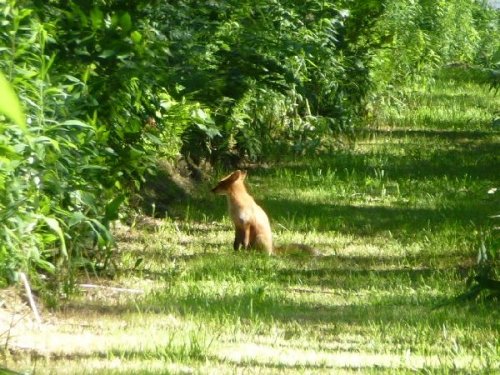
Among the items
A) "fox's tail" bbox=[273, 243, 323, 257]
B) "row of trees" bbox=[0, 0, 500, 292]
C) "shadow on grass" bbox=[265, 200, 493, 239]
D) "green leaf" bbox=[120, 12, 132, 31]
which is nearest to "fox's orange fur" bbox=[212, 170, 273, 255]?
"fox's tail" bbox=[273, 243, 323, 257]

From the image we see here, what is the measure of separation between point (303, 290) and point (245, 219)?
63.0 inches

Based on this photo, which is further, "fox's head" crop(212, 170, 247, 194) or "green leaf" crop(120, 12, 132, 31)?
"fox's head" crop(212, 170, 247, 194)

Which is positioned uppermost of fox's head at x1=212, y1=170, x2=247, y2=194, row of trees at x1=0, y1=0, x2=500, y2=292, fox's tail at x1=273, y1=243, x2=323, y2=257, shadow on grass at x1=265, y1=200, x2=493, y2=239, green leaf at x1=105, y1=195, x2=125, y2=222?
row of trees at x1=0, y1=0, x2=500, y2=292

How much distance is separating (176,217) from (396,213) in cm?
246

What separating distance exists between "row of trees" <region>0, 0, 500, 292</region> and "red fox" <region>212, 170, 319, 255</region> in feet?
2.08

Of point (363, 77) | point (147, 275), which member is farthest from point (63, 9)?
point (363, 77)

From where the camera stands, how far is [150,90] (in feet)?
25.7

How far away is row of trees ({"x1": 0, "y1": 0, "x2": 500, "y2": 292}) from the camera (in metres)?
5.56

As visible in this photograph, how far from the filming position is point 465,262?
922 centimetres

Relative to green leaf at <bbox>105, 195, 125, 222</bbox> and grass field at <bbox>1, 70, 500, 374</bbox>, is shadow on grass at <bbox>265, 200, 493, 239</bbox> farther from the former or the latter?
green leaf at <bbox>105, 195, 125, 222</bbox>

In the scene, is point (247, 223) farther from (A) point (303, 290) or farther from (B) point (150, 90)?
(B) point (150, 90)

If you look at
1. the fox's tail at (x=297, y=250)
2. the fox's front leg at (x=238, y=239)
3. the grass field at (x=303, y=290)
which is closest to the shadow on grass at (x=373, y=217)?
the grass field at (x=303, y=290)

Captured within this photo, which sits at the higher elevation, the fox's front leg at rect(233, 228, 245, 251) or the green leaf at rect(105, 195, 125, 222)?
the green leaf at rect(105, 195, 125, 222)

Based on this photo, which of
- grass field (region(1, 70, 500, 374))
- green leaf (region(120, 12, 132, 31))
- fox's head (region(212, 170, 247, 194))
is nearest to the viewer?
grass field (region(1, 70, 500, 374))
